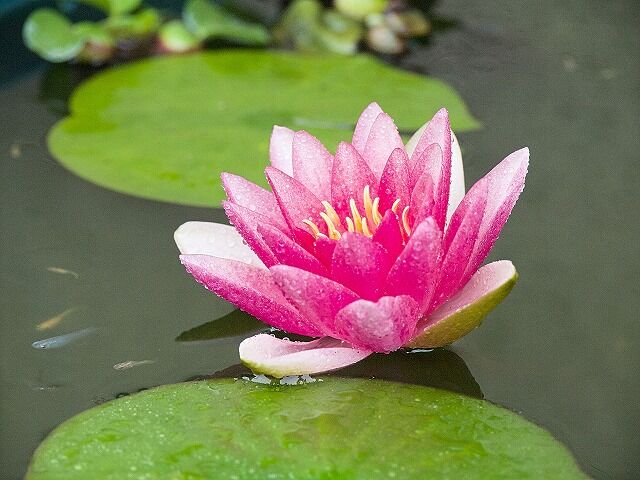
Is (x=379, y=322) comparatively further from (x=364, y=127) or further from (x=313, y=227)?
(x=364, y=127)

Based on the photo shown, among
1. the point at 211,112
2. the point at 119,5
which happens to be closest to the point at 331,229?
the point at 211,112

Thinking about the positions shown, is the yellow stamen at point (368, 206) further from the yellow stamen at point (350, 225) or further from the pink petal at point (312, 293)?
the pink petal at point (312, 293)

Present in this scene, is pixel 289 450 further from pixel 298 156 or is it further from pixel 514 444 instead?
pixel 298 156

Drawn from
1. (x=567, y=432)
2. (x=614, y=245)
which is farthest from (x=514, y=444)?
(x=614, y=245)

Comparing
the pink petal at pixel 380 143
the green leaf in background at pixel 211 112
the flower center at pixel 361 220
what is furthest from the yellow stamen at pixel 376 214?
the green leaf in background at pixel 211 112

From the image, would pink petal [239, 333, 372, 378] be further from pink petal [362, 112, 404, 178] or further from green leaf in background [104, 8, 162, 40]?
green leaf in background [104, 8, 162, 40]
